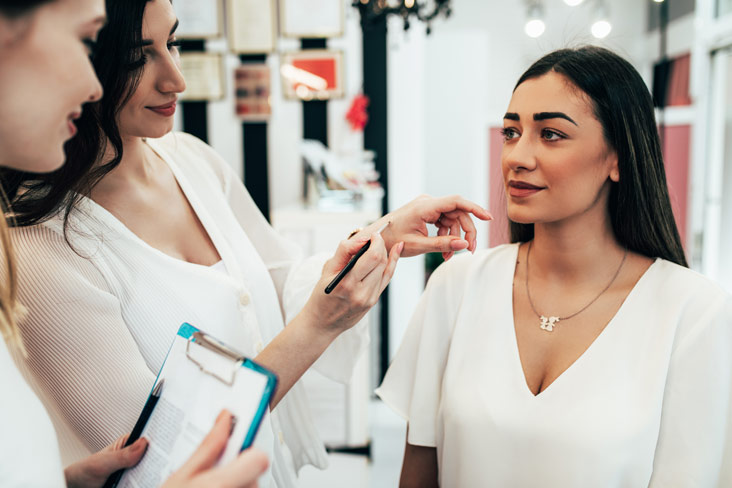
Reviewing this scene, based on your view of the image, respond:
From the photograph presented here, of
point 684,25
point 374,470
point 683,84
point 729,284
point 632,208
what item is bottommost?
point 374,470

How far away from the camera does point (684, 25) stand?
4.82 m

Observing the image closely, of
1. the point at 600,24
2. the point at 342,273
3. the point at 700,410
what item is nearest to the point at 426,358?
the point at 342,273

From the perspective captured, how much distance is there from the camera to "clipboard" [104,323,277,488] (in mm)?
598

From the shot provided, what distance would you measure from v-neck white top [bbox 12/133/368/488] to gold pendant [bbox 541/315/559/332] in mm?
432

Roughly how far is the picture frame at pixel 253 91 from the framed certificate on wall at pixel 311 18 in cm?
30

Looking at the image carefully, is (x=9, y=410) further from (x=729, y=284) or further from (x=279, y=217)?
(x=729, y=284)

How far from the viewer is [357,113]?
11.4ft

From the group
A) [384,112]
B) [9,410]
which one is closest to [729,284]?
[384,112]

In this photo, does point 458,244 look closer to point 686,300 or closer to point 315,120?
point 686,300

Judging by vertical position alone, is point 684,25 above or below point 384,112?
above

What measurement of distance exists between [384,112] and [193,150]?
2374 mm

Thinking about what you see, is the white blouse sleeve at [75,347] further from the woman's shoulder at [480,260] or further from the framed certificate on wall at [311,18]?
the framed certificate on wall at [311,18]

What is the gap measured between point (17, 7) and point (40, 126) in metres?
0.13

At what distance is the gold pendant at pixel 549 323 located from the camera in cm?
123
